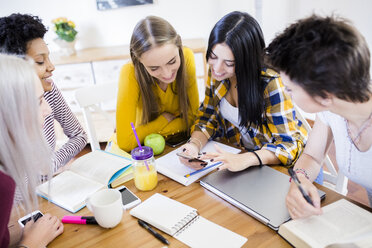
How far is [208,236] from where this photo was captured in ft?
2.51

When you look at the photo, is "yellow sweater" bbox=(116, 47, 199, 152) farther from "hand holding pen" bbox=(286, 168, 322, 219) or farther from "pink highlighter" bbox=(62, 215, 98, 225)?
"hand holding pen" bbox=(286, 168, 322, 219)

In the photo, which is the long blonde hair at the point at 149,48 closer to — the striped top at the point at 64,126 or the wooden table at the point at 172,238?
the striped top at the point at 64,126

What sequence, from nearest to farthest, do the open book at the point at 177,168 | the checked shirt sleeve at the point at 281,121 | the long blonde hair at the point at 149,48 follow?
the open book at the point at 177,168, the checked shirt sleeve at the point at 281,121, the long blonde hair at the point at 149,48

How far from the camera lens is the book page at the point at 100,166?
40.8 inches

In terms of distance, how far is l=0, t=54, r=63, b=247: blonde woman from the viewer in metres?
0.71

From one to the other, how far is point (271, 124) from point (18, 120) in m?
0.88

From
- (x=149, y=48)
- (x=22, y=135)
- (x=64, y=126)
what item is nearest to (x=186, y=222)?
(x=22, y=135)

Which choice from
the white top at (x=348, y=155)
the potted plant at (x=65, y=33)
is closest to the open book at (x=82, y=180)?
the white top at (x=348, y=155)

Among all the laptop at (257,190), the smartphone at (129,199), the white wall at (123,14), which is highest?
the white wall at (123,14)

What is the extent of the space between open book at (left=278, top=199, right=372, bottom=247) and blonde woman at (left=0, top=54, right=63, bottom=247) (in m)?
0.61

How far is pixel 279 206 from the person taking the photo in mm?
838

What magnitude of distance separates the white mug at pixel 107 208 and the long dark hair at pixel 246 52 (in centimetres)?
65

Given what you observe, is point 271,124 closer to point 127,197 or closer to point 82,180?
point 127,197

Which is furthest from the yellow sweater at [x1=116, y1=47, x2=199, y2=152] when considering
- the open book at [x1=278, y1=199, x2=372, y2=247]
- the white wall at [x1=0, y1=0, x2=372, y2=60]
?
the white wall at [x1=0, y1=0, x2=372, y2=60]
